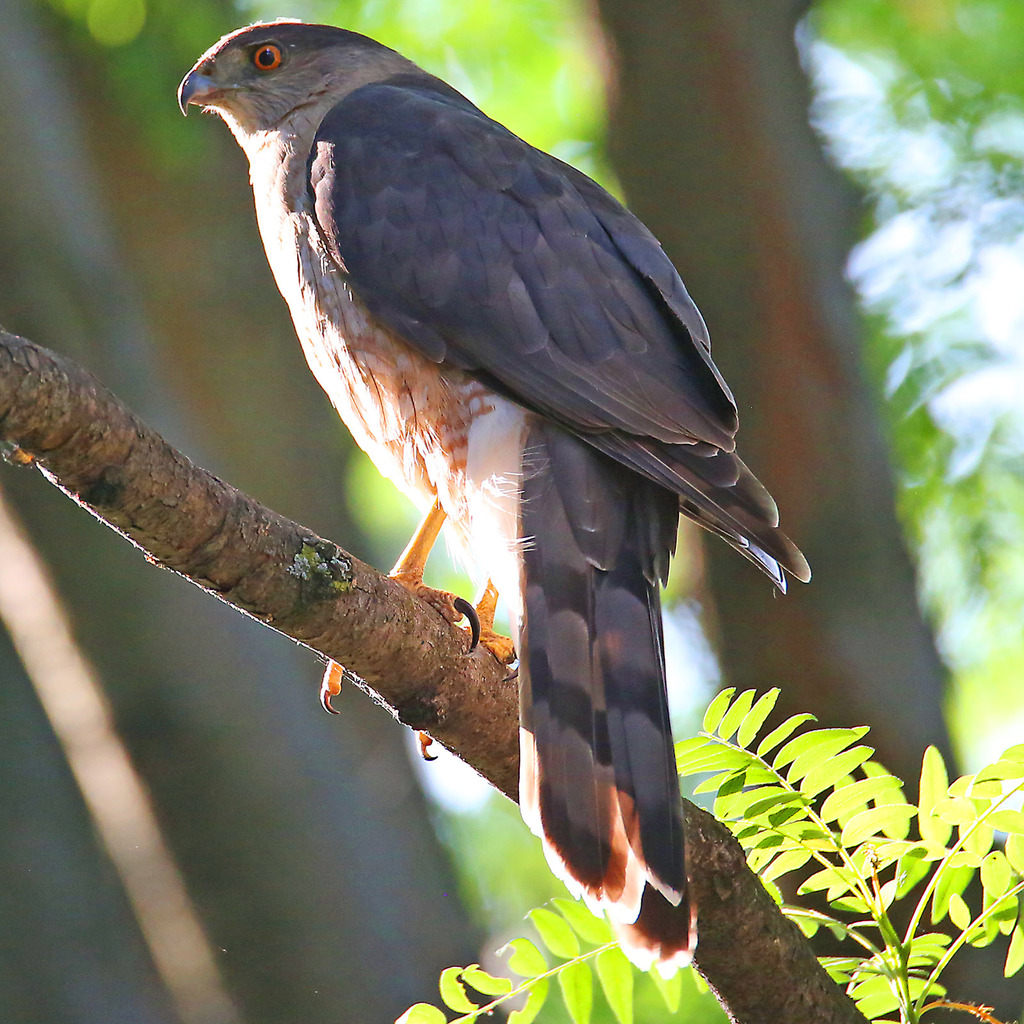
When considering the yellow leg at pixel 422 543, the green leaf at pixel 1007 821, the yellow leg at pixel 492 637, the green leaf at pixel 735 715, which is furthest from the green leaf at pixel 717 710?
the yellow leg at pixel 422 543

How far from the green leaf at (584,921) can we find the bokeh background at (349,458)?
1968 mm

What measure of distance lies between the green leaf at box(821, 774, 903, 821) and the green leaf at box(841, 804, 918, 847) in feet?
0.07

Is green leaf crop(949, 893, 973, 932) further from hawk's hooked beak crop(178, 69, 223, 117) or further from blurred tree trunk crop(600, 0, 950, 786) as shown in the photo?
hawk's hooked beak crop(178, 69, 223, 117)

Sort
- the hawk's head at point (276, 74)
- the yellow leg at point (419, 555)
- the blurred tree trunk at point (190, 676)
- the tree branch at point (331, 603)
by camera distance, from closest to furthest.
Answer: the tree branch at point (331, 603)
the yellow leg at point (419, 555)
the hawk's head at point (276, 74)
the blurred tree trunk at point (190, 676)

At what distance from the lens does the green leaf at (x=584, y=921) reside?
223 cm

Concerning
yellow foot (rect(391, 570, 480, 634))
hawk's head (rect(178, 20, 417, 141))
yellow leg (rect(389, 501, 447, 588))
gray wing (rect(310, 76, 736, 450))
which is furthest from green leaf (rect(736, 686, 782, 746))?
hawk's head (rect(178, 20, 417, 141))

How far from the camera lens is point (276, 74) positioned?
3.89 metres

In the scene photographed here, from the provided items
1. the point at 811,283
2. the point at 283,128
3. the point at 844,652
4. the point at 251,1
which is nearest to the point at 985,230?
the point at 811,283

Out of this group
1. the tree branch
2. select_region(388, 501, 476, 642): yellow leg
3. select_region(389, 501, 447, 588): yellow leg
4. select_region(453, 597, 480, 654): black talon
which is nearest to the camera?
the tree branch

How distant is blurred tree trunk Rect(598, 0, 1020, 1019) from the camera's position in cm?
423

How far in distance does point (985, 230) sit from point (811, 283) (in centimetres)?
108

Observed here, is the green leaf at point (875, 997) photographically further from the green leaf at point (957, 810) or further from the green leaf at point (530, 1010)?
the green leaf at point (530, 1010)

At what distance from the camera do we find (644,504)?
114 inches

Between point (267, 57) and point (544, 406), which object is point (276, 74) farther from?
point (544, 406)
